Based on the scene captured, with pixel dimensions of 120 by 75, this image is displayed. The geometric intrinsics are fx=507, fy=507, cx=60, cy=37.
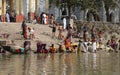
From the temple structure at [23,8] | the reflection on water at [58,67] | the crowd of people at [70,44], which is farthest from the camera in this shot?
the temple structure at [23,8]

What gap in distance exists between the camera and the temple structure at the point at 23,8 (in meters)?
50.1

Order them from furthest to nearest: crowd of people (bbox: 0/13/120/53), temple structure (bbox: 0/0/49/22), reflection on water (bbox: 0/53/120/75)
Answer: temple structure (bbox: 0/0/49/22)
crowd of people (bbox: 0/13/120/53)
reflection on water (bbox: 0/53/120/75)

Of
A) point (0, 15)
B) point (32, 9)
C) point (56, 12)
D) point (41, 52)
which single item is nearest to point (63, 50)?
point (41, 52)

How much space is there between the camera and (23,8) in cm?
5362

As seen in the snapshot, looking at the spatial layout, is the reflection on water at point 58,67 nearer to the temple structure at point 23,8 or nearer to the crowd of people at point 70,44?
the crowd of people at point 70,44

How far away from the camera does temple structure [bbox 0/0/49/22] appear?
50.1 m

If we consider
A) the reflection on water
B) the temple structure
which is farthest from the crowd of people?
the reflection on water

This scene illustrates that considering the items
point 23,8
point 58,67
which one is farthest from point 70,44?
point 23,8

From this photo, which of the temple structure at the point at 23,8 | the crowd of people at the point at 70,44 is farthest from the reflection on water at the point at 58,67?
the temple structure at the point at 23,8

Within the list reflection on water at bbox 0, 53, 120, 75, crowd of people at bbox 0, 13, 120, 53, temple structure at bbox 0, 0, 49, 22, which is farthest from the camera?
temple structure at bbox 0, 0, 49, 22

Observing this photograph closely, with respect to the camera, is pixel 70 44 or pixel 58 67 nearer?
pixel 58 67

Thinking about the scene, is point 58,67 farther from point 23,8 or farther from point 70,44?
point 23,8

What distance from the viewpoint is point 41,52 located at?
109ft

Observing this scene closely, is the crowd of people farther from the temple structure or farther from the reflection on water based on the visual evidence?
the reflection on water
